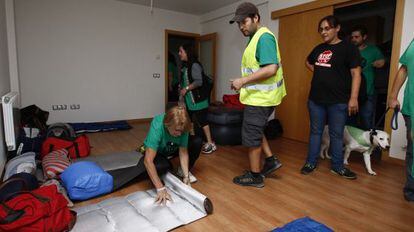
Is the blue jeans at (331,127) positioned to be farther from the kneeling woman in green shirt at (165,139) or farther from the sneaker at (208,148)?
the kneeling woman in green shirt at (165,139)

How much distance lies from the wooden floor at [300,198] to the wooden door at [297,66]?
1.00 m

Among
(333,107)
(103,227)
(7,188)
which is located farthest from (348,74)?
(7,188)

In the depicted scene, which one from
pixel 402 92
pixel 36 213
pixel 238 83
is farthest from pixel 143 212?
pixel 402 92

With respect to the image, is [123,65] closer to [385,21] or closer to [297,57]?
[297,57]

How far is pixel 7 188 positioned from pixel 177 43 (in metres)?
6.26

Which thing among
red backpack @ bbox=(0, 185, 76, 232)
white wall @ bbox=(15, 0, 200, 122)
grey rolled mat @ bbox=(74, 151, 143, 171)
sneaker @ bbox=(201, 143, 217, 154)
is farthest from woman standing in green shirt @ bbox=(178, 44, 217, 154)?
white wall @ bbox=(15, 0, 200, 122)

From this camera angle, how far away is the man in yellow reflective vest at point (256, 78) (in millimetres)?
1853

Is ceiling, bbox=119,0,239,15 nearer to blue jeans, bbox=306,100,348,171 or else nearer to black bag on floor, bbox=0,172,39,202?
blue jeans, bbox=306,100,348,171

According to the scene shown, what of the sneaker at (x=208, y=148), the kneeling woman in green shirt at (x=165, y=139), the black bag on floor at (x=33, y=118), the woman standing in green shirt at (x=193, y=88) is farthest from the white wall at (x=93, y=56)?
the kneeling woman in green shirt at (x=165, y=139)

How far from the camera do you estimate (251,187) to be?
2.10m

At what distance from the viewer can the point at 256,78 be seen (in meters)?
1.86

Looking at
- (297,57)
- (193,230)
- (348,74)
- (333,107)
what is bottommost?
(193,230)

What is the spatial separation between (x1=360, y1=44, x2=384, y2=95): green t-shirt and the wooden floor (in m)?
0.84

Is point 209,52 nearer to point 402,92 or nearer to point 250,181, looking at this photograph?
point 402,92
